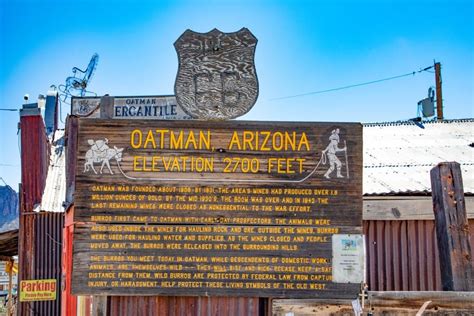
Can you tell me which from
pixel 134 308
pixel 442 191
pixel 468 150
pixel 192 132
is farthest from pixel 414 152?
pixel 134 308

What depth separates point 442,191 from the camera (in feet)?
18.5

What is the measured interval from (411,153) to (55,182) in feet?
26.8

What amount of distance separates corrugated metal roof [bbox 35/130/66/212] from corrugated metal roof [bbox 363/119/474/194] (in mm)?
6885

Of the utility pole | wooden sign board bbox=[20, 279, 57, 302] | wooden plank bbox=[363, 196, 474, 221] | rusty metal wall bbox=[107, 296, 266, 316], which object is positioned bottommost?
wooden sign board bbox=[20, 279, 57, 302]

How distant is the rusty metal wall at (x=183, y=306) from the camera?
17.6ft

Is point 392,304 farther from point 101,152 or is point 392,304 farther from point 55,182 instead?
point 55,182

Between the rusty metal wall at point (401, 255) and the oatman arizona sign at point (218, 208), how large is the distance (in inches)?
96.6

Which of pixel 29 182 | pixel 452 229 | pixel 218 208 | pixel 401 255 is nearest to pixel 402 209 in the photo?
pixel 401 255

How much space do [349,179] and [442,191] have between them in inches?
37.6

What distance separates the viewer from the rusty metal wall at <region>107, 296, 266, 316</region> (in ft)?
17.6

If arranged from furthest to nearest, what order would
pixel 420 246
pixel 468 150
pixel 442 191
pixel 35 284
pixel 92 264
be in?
pixel 35 284
pixel 468 150
pixel 420 246
pixel 442 191
pixel 92 264

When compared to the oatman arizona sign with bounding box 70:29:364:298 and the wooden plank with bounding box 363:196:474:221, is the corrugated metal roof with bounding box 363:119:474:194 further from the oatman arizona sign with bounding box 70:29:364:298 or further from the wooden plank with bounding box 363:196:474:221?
the oatman arizona sign with bounding box 70:29:364:298

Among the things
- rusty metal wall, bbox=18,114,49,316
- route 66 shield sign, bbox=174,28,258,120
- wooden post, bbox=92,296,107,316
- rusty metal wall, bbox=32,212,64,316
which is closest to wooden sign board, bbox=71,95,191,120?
rusty metal wall, bbox=18,114,49,316

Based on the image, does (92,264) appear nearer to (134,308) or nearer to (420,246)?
(134,308)
